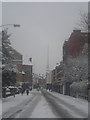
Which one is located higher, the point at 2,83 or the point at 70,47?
the point at 70,47

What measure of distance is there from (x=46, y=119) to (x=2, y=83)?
3109 cm

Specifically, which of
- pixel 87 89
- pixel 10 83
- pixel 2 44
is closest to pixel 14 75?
pixel 10 83

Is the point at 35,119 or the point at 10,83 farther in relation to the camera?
the point at 10,83

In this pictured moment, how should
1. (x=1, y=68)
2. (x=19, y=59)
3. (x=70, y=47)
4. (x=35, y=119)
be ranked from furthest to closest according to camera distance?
(x=19, y=59) → (x=70, y=47) → (x=1, y=68) → (x=35, y=119)

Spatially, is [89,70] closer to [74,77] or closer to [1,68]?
[1,68]

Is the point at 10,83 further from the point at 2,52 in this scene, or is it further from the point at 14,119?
the point at 14,119

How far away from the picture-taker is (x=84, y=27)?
58281 millimetres

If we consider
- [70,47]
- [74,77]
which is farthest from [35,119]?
[70,47]

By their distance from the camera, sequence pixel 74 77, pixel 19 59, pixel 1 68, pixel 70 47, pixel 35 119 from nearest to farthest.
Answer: pixel 35 119
pixel 1 68
pixel 74 77
pixel 70 47
pixel 19 59

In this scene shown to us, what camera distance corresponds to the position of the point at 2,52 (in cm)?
5331

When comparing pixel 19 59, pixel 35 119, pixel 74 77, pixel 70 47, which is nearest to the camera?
pixel 35 119

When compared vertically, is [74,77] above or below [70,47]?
below

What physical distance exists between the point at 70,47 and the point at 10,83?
70130 mm

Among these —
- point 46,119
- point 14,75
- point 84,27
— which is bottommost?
point 46,119
